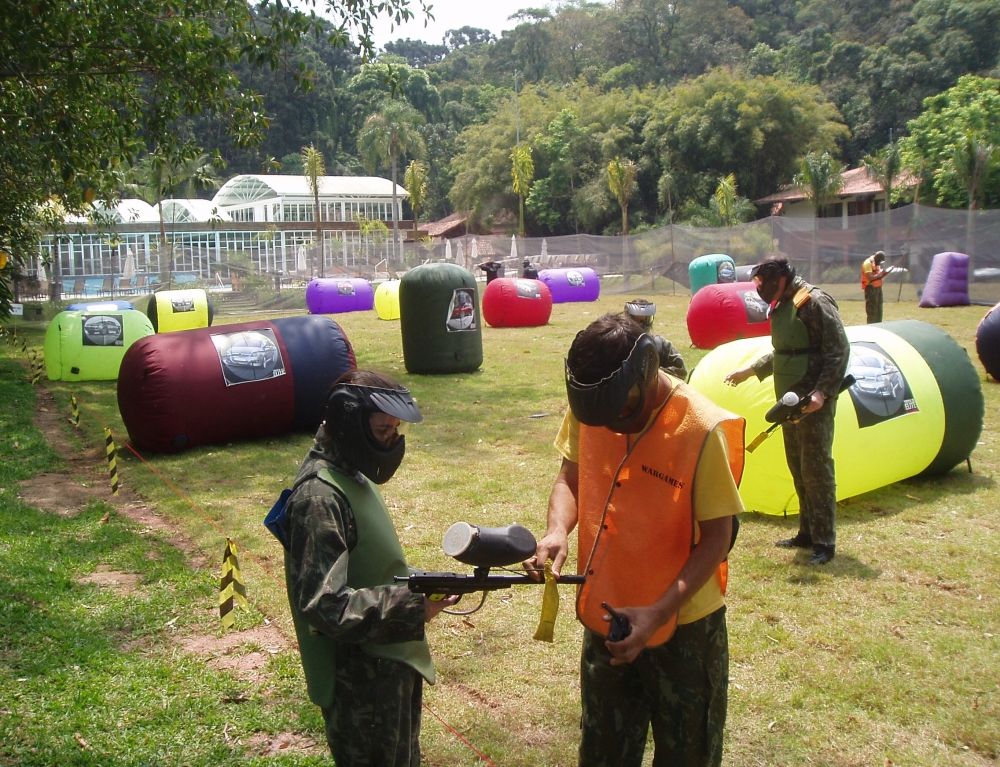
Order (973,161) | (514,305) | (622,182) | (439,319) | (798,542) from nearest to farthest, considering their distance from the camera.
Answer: (798,542) < (439,319) < (514,305) < (973,161) < (622,182)

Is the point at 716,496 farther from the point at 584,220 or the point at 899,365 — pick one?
the point at 584,220

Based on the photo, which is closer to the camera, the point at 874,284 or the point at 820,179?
the point at 874,284

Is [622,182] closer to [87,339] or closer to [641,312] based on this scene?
[87,339]

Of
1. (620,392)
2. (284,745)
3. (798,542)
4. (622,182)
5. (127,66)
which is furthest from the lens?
(622,182)

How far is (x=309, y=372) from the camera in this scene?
970 cm

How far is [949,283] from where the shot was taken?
22.2 m

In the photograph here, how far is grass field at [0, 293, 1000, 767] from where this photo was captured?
3900 mm

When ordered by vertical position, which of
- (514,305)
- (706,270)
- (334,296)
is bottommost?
(514,305)

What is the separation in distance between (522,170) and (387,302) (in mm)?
33704

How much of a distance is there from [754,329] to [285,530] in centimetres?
1406

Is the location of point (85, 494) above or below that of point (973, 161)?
below

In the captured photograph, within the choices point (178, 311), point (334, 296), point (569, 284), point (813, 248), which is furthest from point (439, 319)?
point (813, 248)

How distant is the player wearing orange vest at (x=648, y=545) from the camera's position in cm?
244

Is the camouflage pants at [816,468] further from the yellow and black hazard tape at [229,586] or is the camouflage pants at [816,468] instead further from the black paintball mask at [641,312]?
the yellow and black hazard tape at [229,586]
